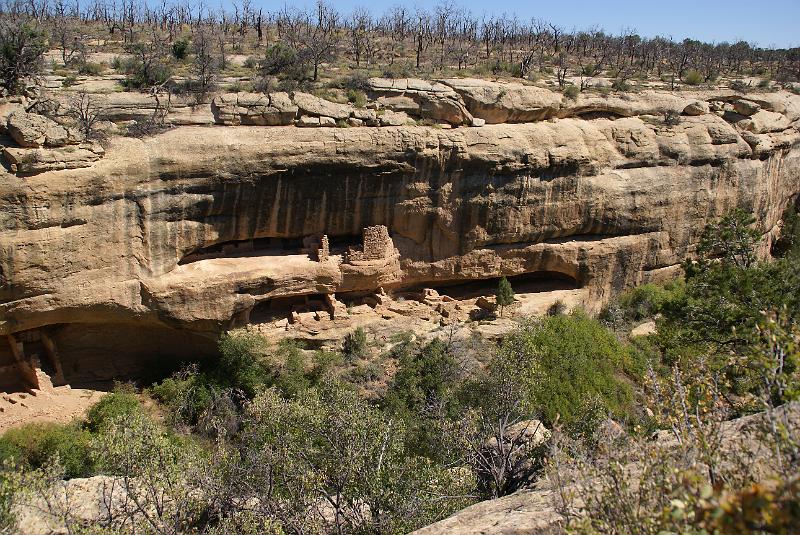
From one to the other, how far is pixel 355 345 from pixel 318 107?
6.03 m

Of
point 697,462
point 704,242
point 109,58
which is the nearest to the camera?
point 697,462

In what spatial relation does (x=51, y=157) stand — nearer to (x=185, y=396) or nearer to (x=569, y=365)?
(x=185, y=396)

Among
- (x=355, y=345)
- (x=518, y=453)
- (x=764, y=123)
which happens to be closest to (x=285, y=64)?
(x=355, y=345)

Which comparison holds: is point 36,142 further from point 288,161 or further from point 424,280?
point 424,280

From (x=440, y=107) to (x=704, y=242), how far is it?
758 centimetres

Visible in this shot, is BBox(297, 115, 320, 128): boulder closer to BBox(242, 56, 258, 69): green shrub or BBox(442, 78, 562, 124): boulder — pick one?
BBox(442, 78, 562, 124): boulder

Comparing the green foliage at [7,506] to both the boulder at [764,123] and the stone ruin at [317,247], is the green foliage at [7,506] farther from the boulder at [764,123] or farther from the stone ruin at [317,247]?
the boulder at [764,123]

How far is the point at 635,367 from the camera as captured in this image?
57.0 feet

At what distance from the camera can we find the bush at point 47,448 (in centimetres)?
1293

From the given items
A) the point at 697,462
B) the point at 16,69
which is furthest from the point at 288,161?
the point at 697,462

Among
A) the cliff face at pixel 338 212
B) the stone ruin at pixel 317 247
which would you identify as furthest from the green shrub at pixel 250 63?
the stone ruin at pixel 317 247

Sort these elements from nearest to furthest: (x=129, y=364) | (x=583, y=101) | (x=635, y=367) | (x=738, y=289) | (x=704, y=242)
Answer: (x=738, y=289)
(x=704, y=242)
(x=129, y=364)
(x=635, y=367)
(x=583, y=101)

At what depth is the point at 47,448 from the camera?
43.0 feet

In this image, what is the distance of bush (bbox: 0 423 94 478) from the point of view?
1293 centimetres
